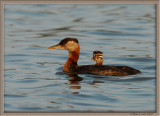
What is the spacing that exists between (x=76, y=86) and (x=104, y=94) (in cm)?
112

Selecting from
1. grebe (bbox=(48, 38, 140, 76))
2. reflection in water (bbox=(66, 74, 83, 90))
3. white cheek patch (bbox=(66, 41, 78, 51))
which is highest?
white cheek patch (bbox=(66, 41, 78, 51))

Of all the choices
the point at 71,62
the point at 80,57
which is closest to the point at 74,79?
the point at 71,62

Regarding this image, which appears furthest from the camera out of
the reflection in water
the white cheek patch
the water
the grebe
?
the white cheek patch

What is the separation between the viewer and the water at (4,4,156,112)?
10.2m

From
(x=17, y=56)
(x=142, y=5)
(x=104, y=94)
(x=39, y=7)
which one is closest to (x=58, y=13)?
(x=39, y=7)

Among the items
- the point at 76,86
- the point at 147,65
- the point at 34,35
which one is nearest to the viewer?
the point at 76,86

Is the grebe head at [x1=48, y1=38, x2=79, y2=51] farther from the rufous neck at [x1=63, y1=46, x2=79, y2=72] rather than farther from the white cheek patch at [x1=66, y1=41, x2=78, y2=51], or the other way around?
the rufous neck at [x1=63, y1=46, x2=79, y2=72]

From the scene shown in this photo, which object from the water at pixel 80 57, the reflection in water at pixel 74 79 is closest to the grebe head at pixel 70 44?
the water at pixel 80 57

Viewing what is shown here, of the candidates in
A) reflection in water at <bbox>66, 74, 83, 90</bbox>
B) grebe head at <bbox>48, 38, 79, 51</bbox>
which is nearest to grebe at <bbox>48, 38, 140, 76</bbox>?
grebe head at <bbox>48, 38, 79, 51</bbox>

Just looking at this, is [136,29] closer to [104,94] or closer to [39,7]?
[39,7]

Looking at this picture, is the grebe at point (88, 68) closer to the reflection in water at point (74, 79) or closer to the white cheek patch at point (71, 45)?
the white cheek patch at point (71, 45)

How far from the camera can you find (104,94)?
10727 mm

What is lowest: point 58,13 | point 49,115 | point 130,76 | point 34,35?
point 49,115

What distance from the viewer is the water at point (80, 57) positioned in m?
10.2
